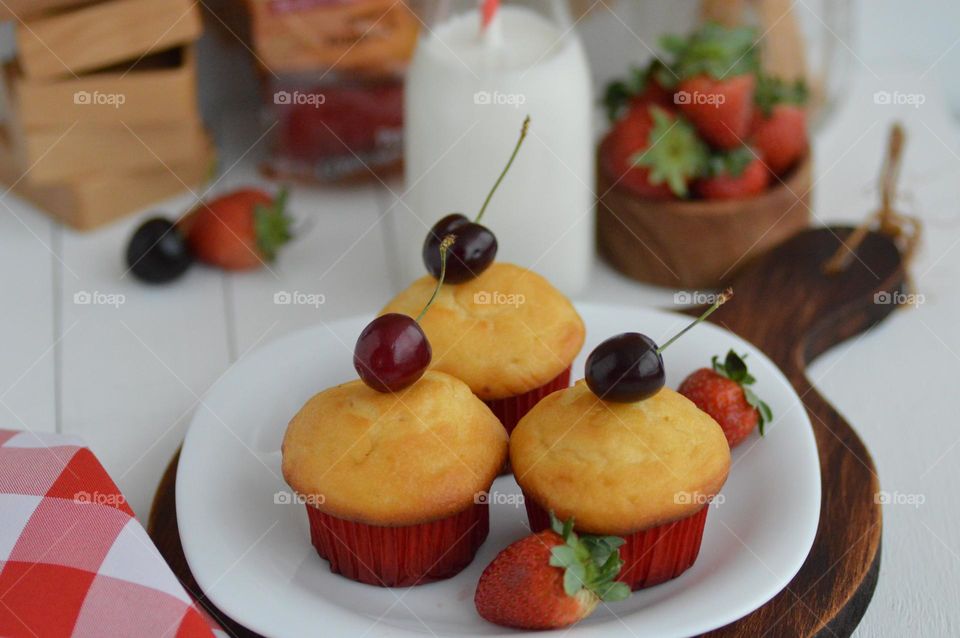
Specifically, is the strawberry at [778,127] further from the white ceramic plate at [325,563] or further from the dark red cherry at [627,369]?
the dark red cherry at [627,369]

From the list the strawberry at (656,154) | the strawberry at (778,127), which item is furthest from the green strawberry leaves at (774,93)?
the strawberry at (656,154)

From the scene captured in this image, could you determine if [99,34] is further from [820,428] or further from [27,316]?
[820,428]

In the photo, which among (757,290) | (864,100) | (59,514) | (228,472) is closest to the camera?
(59,514)

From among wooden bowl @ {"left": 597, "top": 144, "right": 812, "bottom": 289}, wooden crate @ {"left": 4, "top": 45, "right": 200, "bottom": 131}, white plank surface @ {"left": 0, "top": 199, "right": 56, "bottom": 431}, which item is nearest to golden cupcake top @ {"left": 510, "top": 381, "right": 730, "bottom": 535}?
wooden bowl @ {"left": 597, "top": 144, "right": 812, "bottom": 289}

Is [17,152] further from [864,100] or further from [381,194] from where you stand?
[864,100]

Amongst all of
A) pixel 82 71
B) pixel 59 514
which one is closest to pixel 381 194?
pixel 82 71

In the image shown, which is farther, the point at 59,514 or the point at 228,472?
the point at 228,472

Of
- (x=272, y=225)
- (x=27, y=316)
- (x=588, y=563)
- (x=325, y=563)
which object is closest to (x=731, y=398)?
(x=588, y=563)
